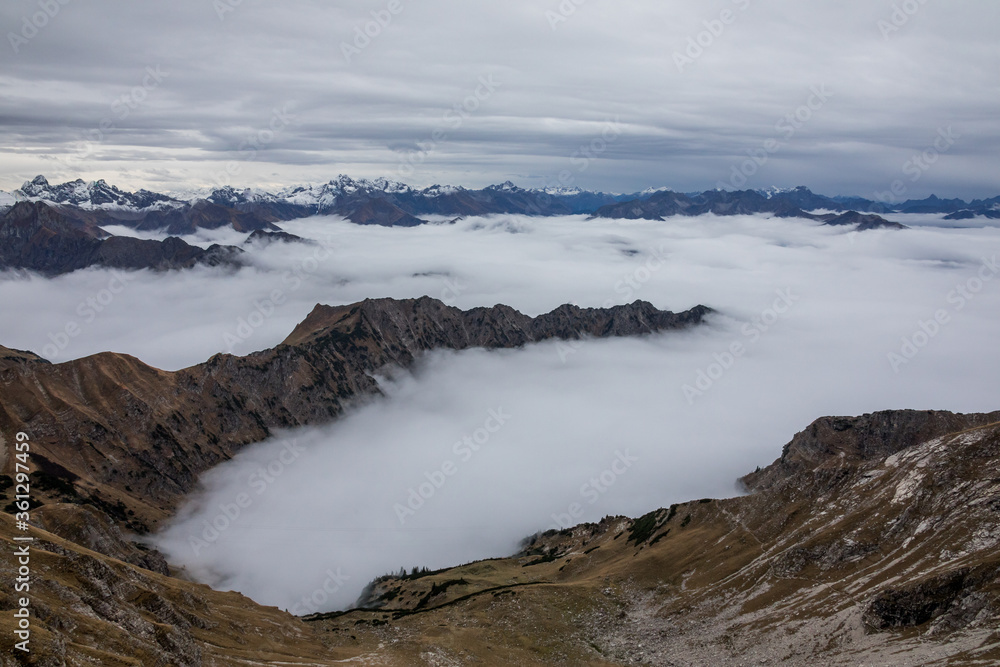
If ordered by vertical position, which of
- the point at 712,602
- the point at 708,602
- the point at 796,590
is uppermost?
the point at 796,590

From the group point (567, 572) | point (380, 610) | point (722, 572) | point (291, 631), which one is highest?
point (722, 572)

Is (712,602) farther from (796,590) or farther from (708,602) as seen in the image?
(796,590)

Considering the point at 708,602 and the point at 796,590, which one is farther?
the point at 708,602

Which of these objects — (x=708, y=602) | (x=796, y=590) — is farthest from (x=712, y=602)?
(x=796, y=590)

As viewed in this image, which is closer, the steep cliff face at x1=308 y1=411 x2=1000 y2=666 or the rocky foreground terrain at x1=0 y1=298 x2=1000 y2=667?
the rocky foreground terrain at x1=0 y1=298 x2=1000 y2=667

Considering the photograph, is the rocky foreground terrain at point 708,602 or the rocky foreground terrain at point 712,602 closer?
the rocky foreground terrain at point 708,602

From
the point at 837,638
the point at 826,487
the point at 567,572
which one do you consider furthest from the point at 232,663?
the point at 826,487

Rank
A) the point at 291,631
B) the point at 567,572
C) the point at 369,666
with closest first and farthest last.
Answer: the point at 369,666, the point at 291,631, the point at 567,572

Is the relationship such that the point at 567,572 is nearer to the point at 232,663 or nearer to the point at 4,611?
the point at 232,663

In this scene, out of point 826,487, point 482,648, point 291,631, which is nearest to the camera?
point 482,648

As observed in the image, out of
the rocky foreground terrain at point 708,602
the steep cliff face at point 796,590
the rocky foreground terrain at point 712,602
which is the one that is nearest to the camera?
the rocky foreground terrain at point 708,602

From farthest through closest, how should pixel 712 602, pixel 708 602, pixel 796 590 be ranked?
pixel 708 602, pixel 712 602, pixel 796 590
